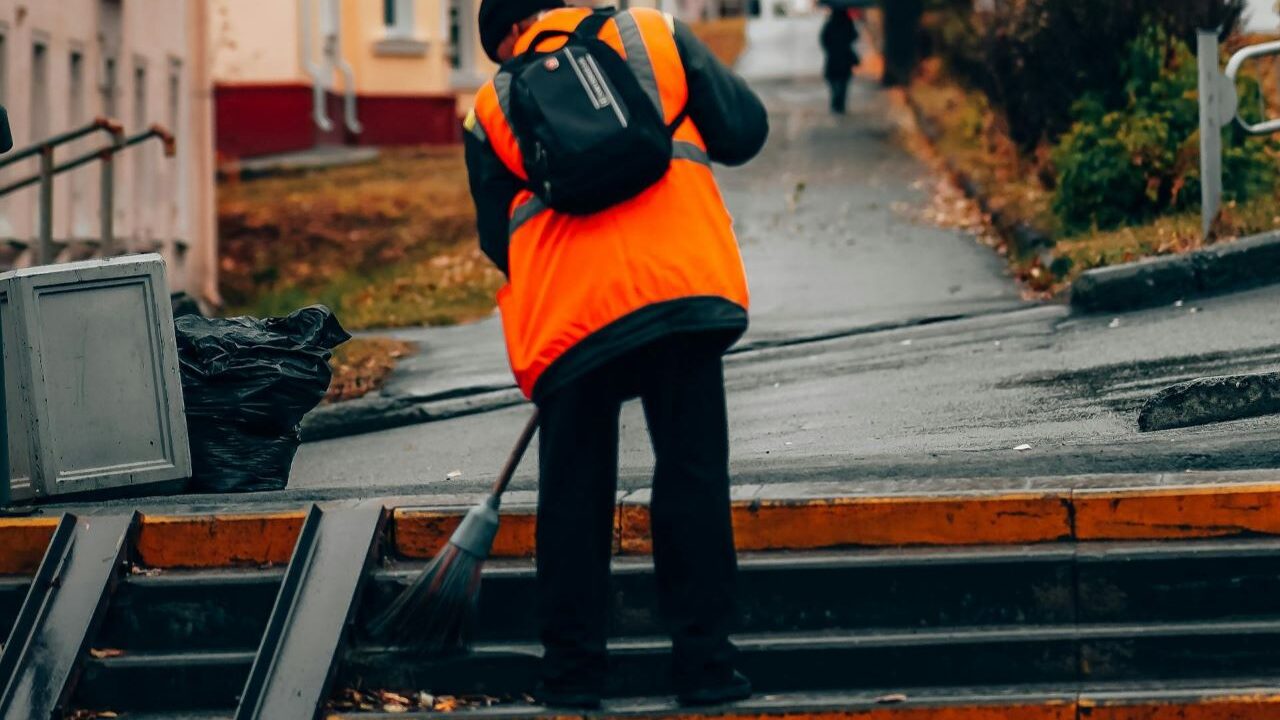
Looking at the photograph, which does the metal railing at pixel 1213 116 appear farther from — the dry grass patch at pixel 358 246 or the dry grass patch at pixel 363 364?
the dry grass patch at pixel 358 246

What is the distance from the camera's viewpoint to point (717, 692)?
563 centimetres

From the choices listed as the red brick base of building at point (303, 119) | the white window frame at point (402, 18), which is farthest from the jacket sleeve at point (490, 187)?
the white window frame at point (402, 18)

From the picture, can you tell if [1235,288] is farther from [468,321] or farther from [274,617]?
[274,617]

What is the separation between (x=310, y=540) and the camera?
6.35 m

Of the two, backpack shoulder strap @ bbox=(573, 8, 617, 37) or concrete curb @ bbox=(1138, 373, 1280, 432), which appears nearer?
backpack shoulder strap @ bbox=(573, 8, 617, 37)

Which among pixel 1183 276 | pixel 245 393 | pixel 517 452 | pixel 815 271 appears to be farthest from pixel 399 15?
pixel 517 452

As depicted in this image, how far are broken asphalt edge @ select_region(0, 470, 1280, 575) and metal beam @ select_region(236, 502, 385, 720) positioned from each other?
0.13 metres

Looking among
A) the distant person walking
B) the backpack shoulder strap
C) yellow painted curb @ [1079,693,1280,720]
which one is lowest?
the distant person walking

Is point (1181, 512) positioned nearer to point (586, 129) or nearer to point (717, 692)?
point (717, 692)

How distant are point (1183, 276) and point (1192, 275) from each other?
1.9 inches

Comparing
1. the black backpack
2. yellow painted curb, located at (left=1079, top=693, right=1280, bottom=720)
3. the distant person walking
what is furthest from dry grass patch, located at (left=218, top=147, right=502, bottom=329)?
yellow painted curb, located at (left=1079, top=693, right=1280, bottom=720)

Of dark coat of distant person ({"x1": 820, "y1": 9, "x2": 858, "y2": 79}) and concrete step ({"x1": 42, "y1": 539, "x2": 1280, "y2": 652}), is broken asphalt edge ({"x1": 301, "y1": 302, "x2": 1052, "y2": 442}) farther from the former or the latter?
dark coat of distant person ({"x1": 820, "y1": 9, "x2": 858, "y2": 79})

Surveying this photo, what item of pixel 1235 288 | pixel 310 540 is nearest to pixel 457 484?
pixel 310 540

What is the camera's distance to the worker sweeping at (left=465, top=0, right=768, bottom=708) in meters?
5.36
